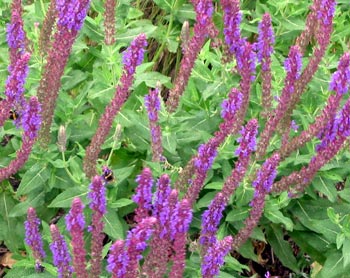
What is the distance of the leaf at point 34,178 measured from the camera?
366 centimetres

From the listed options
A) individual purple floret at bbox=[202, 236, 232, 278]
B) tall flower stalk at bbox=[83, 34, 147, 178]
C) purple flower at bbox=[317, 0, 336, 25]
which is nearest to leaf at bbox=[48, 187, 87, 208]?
tall flower stalk at bbox=[83, 34, 147, 178]

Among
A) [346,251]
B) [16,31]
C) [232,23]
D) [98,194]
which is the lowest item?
[346,251]

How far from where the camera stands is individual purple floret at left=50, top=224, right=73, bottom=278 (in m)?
2.95

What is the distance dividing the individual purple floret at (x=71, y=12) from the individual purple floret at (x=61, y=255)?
0.88 m

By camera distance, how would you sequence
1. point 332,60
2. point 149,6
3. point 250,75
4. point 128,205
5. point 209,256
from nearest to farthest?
point 209,256 → point 250,75 → point 128,205 → point 332,60 → point 149,6

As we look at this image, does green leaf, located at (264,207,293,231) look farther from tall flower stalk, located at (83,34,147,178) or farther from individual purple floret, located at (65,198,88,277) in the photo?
individual purple floret, located at (65,198,88,277)

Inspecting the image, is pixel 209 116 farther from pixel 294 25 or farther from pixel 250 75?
pixel 294 25

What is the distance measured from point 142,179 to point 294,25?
2105 mm

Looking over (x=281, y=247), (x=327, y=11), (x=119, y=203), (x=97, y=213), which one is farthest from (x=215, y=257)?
(x=281, y=247)

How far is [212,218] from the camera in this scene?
307cm

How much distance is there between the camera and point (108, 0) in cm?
357

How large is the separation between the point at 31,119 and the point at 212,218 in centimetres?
89

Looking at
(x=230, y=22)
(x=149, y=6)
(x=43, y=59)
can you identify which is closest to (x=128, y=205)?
(x=43, y=59)

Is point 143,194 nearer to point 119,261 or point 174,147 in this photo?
point 119,261
